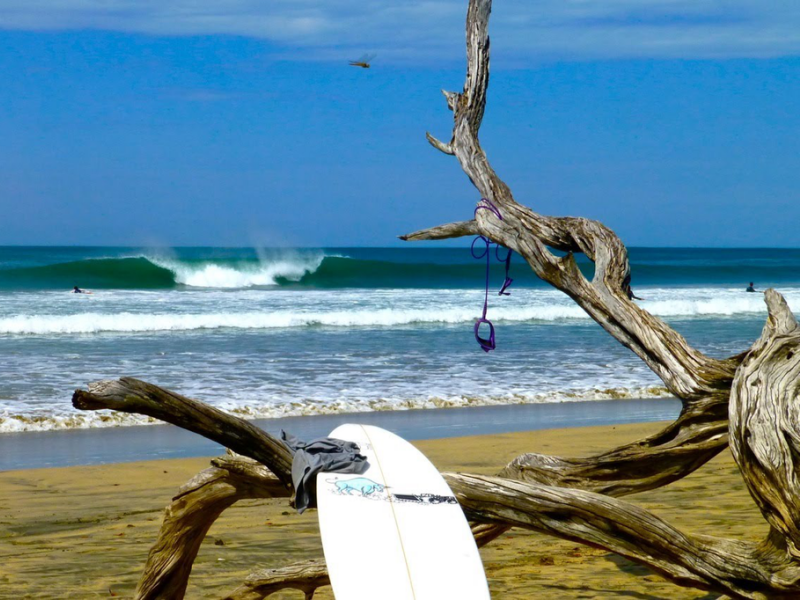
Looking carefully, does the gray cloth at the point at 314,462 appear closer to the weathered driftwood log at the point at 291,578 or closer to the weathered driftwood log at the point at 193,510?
the weathered driftwood log at the point at 193,510

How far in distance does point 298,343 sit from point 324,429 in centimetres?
777

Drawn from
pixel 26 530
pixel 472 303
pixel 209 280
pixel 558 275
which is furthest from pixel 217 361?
pixel 209 280

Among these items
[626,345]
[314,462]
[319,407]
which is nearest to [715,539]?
[626,345]

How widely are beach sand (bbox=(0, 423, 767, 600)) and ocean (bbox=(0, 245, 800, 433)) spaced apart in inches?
104

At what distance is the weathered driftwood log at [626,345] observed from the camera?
340 centimetres

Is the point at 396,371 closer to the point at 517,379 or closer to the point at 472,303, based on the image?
the point at 517,379

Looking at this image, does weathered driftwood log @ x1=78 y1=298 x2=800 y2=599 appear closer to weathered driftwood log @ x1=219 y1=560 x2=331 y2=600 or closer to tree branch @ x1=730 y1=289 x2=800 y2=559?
tree branch @ x1=730 y1=289 x2=800 y2=559

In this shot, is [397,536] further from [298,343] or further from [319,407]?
[298,343]

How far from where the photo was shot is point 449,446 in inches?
317

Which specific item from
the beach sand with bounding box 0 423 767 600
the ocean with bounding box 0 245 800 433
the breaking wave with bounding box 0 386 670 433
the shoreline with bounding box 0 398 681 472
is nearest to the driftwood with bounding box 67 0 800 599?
the beach sand with bounding box 0 423 767 600

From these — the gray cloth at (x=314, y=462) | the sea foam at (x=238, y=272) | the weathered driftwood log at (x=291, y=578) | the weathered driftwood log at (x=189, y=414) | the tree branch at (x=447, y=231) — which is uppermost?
the sea foam at (x=238, y=272)

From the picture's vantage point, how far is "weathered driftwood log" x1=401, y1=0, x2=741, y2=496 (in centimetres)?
340

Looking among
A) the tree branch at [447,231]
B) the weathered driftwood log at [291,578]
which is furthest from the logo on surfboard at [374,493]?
the tree branch at [447,231]

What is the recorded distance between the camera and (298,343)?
54.1ft
